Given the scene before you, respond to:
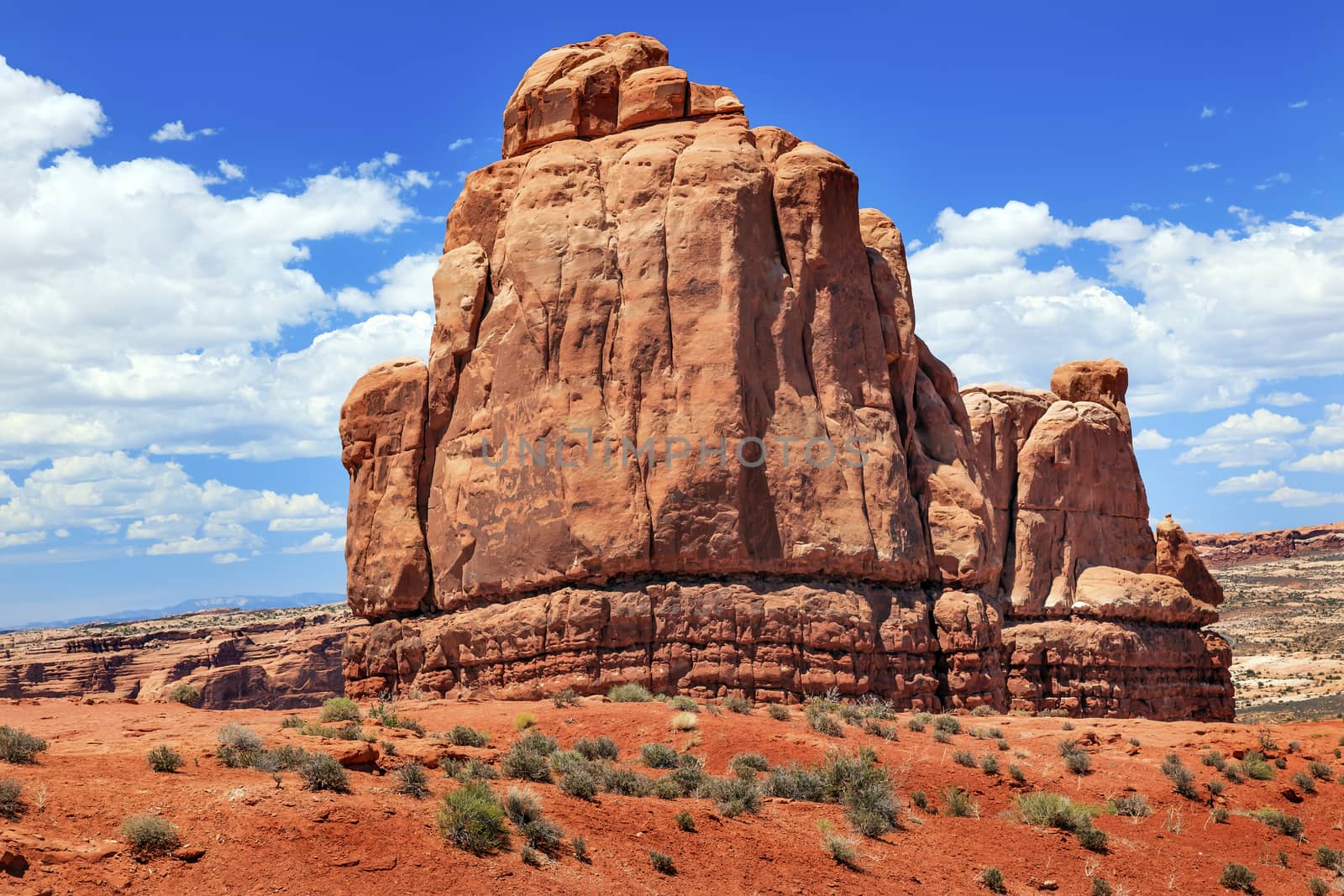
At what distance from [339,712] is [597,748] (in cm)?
361

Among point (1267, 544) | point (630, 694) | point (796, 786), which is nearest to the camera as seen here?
point (796, 786)

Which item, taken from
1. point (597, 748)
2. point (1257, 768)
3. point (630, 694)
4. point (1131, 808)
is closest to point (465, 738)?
point (597, 748)

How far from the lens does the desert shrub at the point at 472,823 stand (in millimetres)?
11148

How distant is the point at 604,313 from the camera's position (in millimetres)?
22703

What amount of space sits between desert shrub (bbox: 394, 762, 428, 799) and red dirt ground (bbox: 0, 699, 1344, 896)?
0.56 ft

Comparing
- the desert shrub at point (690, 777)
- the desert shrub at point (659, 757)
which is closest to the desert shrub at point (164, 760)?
the desert shrub at point (690, 777)

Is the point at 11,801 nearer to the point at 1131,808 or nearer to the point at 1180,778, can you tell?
the point at 1131,808

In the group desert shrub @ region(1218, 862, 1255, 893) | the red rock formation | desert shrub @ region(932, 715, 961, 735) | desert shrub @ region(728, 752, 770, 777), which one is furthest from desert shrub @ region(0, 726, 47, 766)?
the red rock formation

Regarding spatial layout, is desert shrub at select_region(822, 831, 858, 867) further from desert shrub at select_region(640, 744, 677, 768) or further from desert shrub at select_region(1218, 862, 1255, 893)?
desert shrub at select_region(1218, 862, 1255, 893)

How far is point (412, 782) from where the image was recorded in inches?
487

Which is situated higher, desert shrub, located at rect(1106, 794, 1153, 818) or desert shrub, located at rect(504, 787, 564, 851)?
desert shrub, located at rect(504, 787, 564, 851)

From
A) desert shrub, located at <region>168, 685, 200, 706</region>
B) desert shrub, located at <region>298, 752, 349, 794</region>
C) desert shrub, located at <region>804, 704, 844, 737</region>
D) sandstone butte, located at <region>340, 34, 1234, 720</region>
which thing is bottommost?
desert shrub, located at <region>804, 704, 844, 737</region>

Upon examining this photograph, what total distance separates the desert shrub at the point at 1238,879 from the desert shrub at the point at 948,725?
15.2 ft

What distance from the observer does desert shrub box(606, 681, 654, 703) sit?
19469 mm
